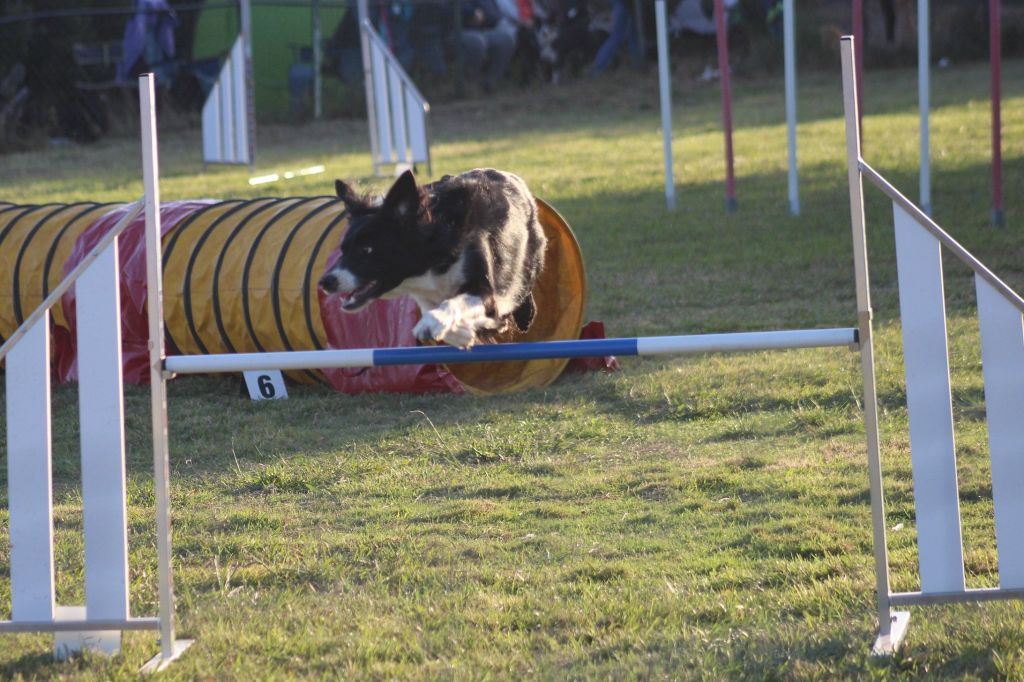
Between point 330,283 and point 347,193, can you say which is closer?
point 330,283

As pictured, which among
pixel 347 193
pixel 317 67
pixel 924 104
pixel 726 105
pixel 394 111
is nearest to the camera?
pixel 347 193

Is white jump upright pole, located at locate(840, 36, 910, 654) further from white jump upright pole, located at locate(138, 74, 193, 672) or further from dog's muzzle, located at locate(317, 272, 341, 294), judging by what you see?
dog's muzzle, located at locate(317, 272, 341, 294)

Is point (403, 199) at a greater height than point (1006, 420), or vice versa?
point (403, 199)

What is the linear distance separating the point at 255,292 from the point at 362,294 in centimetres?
204

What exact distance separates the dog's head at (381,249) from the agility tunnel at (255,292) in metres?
1.38

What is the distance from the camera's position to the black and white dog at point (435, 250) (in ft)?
14.3

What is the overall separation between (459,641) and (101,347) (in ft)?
3.85

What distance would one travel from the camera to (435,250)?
176 inches

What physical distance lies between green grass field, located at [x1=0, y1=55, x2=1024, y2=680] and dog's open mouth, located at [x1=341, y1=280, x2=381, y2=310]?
28.4 inches

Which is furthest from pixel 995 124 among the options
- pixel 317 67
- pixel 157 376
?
pixel 317 67

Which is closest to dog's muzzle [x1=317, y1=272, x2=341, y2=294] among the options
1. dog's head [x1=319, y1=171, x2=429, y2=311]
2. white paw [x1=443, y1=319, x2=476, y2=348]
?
dog's head [x1=319, y1=171, x2=429, y2=311]

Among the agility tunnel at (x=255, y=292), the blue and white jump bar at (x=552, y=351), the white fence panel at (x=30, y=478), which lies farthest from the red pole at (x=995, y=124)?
the white fence panel at (x=30, y=478)

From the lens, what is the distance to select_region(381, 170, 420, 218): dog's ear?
14.1 ft

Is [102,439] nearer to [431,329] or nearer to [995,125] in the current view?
[431,329]
